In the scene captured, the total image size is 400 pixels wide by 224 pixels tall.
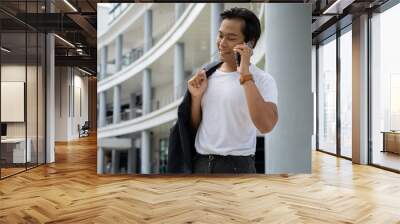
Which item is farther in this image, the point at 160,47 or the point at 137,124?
the point at 137,124

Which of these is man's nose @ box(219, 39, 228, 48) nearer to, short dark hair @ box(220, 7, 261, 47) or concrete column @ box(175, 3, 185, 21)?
short dark hair @ box(220, 7, 261, 47)

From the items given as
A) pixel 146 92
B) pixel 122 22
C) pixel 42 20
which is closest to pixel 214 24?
pixel 146 92

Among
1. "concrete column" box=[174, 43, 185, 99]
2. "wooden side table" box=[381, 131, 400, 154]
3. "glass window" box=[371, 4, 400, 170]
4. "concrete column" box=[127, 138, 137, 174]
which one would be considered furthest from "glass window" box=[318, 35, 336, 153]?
"concrete column" box=[127, 138, 137, 174]

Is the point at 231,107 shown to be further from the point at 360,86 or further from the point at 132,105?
the point at 360,86

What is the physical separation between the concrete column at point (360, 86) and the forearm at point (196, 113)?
233 inches

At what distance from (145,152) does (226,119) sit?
2.83 metres

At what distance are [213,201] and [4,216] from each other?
6.94 feet

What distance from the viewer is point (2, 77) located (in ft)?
20.7

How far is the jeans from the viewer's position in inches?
111

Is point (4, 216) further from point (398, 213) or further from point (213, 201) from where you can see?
point (398, 213)

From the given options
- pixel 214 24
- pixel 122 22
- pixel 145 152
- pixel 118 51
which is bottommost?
pixel 145 152

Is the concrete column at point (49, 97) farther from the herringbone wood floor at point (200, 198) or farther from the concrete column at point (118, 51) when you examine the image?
the concrete column at point (118, 51)

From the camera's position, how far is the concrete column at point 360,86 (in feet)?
26.8

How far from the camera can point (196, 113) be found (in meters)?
3.14
